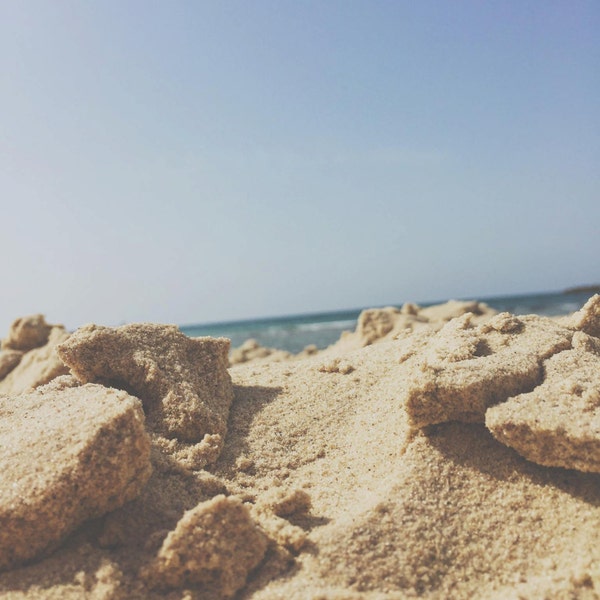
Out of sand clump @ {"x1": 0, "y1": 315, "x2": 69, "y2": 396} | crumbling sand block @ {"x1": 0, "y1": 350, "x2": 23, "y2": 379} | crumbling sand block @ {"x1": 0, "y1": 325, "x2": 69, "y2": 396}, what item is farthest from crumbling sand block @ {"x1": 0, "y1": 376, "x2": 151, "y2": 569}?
crumbling sand block @ {"x1": 0, "y1": 350, "x2": 23, "y2": 379}

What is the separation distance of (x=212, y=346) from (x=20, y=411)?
1251 mm

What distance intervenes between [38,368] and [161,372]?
4.44m

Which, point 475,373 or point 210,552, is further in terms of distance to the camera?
point 475,373

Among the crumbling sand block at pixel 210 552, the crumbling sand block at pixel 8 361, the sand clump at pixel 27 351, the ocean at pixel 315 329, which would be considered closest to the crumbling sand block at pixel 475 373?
the crumbling sand block at pixel 210 552

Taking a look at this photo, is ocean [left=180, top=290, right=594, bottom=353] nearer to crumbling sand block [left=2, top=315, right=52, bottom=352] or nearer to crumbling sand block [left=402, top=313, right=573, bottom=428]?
crumbling sand block [left=2, top=315, right=52, bottom=352]

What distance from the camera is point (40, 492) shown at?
2.07 meters

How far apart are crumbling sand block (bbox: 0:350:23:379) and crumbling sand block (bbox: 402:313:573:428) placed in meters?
6.77

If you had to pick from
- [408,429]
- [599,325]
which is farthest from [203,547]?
[599,325]

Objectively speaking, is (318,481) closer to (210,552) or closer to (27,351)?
(210,552)

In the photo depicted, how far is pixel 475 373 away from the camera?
2656 millimetres

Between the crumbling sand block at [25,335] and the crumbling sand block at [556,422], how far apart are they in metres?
7.53

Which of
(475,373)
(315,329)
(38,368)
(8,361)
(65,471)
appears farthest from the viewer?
(315,329)

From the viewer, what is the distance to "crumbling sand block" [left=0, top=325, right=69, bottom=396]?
253 inches

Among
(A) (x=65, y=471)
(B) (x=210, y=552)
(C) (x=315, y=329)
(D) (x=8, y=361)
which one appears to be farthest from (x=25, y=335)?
(C) (x=315, y=329)
